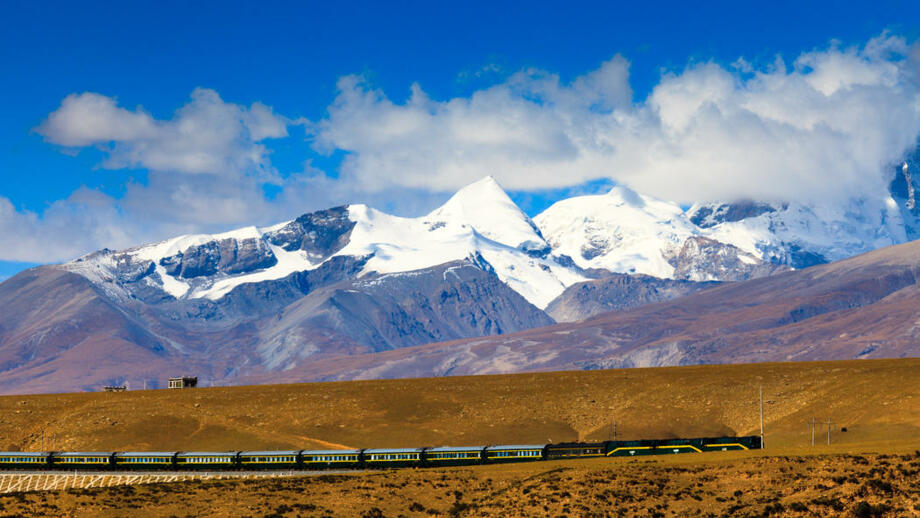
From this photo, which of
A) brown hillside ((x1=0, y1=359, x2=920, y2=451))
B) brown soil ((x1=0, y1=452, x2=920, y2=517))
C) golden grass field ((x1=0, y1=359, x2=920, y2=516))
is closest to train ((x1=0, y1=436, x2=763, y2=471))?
golden grass field ((x1=0, y1=359, x2=920, y2=516))

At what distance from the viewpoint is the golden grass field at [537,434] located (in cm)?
8119

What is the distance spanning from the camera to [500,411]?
536 ft

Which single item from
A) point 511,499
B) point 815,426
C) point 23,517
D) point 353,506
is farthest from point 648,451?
point 23,517

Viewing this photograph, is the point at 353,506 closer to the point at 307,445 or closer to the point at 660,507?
the point at 660,507

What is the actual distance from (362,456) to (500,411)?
53745 millimetres

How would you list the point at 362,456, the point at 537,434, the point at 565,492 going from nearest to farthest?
the point at 565,492 < the point at 362,456 < the point at 537,434

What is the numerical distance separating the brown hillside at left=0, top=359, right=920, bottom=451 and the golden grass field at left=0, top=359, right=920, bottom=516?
0.33 metres

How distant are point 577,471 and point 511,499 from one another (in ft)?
33.9

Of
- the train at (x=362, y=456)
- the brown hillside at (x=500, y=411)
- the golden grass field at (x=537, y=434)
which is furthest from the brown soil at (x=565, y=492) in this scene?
the brown hillside at (x=500, y=411)

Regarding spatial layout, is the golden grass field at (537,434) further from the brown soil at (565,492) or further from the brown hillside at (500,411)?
the brown hillside at (500,411)

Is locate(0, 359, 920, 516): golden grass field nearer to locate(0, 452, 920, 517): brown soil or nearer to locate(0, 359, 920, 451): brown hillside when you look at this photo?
locate(0, 452, 920, 517): brown soil

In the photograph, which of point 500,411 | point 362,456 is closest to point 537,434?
point 500,411

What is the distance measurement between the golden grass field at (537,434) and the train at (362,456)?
15.6ft

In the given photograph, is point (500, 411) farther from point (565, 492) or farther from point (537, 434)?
point (565, 492)
